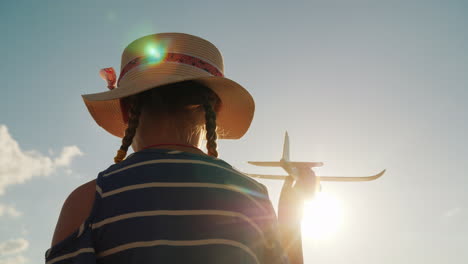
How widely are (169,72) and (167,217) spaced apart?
1703 millimetres

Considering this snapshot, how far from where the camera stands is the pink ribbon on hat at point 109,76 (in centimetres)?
440

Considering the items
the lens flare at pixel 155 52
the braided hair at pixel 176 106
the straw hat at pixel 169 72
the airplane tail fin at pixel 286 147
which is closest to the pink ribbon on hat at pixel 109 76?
the straw hat at pixel 169 72

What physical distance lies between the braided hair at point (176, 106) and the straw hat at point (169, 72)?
0.55ft

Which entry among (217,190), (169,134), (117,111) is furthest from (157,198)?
(117,111)

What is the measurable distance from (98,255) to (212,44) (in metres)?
2.63

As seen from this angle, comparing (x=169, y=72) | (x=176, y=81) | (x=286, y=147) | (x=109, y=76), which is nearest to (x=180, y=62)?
(x=169, y=72)

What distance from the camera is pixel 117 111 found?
428cm

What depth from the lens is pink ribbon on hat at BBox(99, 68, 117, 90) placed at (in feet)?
14.4

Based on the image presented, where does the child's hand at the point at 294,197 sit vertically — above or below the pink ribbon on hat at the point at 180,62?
below

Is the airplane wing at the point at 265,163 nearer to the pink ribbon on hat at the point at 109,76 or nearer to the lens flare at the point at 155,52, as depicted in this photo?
the pink ribbon on hat at the point at 109,76

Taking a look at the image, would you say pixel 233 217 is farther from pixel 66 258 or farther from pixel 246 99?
pixel 246 99

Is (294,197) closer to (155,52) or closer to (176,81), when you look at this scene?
(176,81)

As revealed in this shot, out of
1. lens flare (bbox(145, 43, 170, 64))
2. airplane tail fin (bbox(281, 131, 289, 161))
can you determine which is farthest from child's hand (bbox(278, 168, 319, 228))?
airplane tail fin (bbox(281, 131, 289, 161))

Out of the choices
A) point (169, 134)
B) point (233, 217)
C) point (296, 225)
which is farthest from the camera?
point (296, 225)
